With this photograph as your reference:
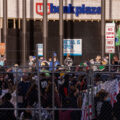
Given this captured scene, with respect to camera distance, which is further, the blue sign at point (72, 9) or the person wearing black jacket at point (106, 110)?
the blue sign at point (72, 9)

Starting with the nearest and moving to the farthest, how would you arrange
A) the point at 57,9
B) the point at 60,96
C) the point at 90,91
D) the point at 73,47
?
the point at 90,91
the point at 60,96
the point at 73,47
the point at 57,9

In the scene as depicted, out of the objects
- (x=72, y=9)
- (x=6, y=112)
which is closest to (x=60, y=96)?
(x=6, y=112)

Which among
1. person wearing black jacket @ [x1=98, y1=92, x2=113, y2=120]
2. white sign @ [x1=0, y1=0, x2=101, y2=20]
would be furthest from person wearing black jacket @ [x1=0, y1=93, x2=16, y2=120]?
white sign @ [x1=0, y1=0, x2=101, y2=20]

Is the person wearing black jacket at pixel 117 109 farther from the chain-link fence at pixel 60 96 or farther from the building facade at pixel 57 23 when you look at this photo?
the building facade at pixel 57 23

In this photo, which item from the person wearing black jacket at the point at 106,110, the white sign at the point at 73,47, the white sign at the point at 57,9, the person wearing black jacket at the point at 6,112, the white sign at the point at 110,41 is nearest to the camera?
the person wearing black jacket at the point at 106,110

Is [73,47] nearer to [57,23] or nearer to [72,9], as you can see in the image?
[57,23]

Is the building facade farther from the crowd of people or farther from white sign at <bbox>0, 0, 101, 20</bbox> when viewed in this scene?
the crowd of people

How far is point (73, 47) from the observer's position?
100ft

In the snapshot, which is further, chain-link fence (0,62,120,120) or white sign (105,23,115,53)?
white sign (105,23,115,53)

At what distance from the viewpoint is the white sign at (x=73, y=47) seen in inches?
1208

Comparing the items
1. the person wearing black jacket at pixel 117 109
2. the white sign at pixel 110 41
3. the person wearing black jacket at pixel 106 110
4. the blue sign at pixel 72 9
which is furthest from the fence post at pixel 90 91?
the blue sign at pixel 72 9

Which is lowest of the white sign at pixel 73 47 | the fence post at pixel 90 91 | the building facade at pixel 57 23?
the fence post at pixel 90 91

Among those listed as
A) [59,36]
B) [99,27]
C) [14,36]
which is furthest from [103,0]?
[14,36]

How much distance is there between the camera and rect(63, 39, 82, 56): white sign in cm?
3067
